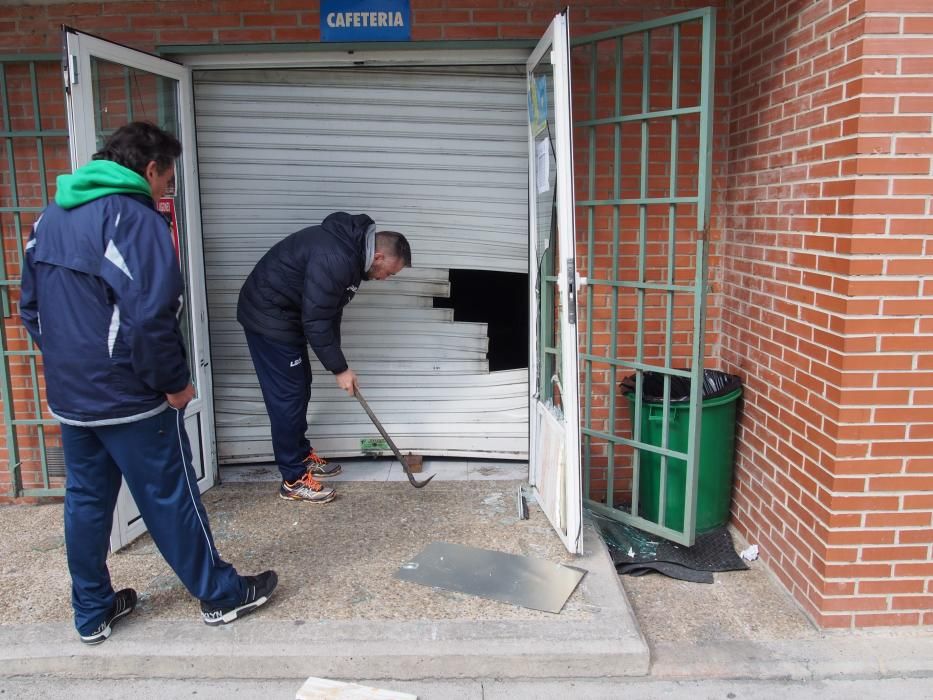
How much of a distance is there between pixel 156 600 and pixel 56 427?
1822mm

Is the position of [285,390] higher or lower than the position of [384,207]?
lower

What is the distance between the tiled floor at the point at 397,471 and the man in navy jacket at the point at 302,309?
467 mm

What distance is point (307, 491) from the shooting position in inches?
170

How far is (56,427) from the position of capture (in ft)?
14.7

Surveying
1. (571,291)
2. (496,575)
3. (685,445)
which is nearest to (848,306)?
(571,291)

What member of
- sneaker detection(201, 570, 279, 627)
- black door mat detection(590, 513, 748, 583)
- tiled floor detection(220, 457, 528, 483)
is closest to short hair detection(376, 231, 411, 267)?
tiled floor detection(220, 457, 528, 483)

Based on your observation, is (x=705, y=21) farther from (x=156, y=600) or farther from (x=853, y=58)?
(x=156, y=600)

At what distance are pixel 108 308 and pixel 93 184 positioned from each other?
455 mm

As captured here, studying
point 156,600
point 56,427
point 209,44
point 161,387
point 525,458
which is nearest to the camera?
point 161,387

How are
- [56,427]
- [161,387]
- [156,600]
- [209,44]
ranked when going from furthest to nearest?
[56,427] < [209,44] < [156,600] < [161,387]

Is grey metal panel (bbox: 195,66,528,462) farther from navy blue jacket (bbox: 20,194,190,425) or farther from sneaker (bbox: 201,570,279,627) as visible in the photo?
navy blue jacket (bbox: 20,194,190,425)


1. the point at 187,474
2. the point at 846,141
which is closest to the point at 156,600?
the point at 187,474

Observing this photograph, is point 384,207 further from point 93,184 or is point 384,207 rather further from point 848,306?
point 848,306

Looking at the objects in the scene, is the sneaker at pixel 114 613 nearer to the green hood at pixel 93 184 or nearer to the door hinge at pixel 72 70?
the green hood at pixel 93 184
